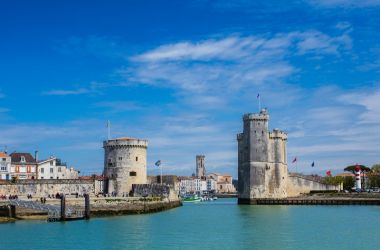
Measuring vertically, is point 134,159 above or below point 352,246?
above

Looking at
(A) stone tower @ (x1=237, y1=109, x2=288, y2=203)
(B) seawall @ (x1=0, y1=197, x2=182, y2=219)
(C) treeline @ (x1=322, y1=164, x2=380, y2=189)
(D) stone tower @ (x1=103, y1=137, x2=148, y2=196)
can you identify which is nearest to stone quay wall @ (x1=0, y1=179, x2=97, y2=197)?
(D) stone tower @ (x1=103, y1=137, x2=148, y2=196)

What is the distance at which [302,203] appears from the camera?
73.8m

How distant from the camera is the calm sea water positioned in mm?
30578

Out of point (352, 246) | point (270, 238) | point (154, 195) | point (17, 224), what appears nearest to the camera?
point (352, 246)

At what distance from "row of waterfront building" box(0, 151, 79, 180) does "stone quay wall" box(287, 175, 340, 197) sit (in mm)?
30908

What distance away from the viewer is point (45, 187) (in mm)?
57375

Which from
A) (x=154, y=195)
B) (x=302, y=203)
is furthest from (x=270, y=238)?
(x=302, y=203)

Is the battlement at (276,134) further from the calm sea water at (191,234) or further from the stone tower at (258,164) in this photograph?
the calm sea water at (191,234)

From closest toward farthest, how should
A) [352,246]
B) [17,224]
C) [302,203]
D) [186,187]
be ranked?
[352,246] → [17,224] → [302,203] → [186,187]

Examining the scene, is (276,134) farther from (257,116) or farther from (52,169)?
(52,169)

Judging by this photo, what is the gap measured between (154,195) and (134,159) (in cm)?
447

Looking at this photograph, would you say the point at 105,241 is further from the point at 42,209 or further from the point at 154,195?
the point at 154,195

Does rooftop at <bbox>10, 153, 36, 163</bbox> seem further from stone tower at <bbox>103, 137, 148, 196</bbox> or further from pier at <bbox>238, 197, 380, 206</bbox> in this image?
pier at <bbox>238, 197, 380, 206</bbox>

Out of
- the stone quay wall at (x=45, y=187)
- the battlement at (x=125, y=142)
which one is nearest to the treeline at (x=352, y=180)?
the battlement at (x=125, y=142)
